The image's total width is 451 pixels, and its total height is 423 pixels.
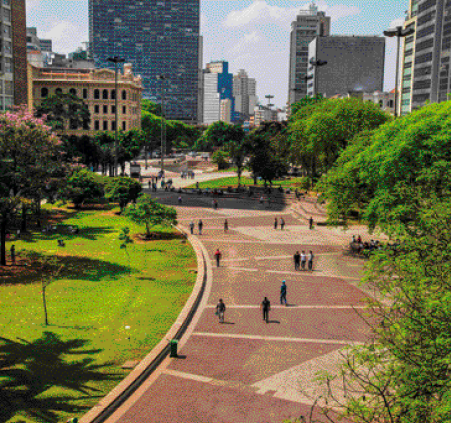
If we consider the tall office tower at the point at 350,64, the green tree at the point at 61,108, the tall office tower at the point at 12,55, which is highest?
the tall office tower at the point at 350,64

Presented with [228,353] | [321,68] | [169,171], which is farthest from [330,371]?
[321,68]

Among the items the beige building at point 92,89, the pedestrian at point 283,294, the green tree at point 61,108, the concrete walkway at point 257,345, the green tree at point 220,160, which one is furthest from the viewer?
the beige building at point 92,89

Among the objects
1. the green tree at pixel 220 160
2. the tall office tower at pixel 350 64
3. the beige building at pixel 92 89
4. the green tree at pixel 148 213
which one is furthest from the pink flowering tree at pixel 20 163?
the tall office tower at pixel 350 64

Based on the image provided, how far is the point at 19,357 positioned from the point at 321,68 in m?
157

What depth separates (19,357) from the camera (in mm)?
18031

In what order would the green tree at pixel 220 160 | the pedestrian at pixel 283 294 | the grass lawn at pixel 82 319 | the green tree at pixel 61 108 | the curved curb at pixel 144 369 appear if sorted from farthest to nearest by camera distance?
1. the green tree at pixel 220 160
2. the green tree at pixel 61 108
3. the pedestrian at pixel 283 294
4. the grass lawn at pixel 82 319
5. the curved curb at pixel 144 369

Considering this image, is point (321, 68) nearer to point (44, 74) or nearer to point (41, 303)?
point (44, 74)

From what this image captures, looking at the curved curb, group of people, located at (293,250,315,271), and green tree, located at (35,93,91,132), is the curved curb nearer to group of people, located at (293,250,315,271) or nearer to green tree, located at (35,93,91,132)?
group of people, located at (293,250,315,271)

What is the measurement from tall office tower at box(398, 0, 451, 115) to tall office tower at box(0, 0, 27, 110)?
61.0 metres

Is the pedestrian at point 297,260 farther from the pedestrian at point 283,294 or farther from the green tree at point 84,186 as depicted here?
the green tree at point 84,186

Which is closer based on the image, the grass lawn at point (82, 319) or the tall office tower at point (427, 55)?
the grass lawn at point (82, 319)

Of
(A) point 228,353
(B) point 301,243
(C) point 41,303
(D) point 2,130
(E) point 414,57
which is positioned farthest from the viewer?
(E) point 414,57

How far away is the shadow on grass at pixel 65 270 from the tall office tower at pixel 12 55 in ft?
154

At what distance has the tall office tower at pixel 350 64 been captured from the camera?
157000 millimetres
